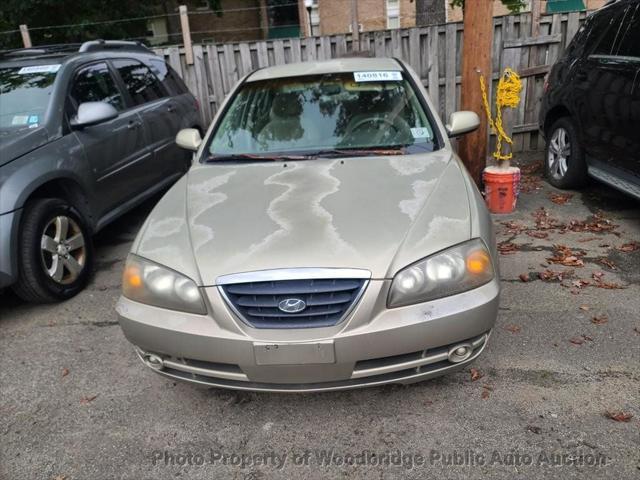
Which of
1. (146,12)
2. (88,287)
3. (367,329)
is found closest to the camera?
(367,329)

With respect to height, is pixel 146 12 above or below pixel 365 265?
above

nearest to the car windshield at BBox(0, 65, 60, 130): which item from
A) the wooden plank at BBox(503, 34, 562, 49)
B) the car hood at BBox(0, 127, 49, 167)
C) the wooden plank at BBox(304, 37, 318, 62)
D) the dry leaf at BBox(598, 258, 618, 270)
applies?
the car hood at BBox(0, 127, 49, 167)

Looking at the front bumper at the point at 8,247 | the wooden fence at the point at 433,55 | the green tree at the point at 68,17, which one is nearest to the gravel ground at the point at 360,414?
the front bumper at the point at 8,247

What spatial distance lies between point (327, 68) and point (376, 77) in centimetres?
40

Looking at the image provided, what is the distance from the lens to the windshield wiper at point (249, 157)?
10.8 ft

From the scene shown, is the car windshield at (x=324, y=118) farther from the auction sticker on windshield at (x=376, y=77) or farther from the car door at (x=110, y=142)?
the car door at (x=110, y=142)

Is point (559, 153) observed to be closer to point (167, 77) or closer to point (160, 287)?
point (167, 77)

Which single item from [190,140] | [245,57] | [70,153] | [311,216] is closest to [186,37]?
[245,57]

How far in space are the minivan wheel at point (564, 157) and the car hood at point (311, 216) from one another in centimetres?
284

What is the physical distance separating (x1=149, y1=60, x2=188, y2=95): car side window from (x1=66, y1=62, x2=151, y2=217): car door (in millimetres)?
949

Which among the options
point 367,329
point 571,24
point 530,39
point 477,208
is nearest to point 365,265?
point 367,329

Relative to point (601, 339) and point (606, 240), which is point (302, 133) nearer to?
point (601, 339)

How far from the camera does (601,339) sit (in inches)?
122

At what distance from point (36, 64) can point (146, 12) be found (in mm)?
12208
